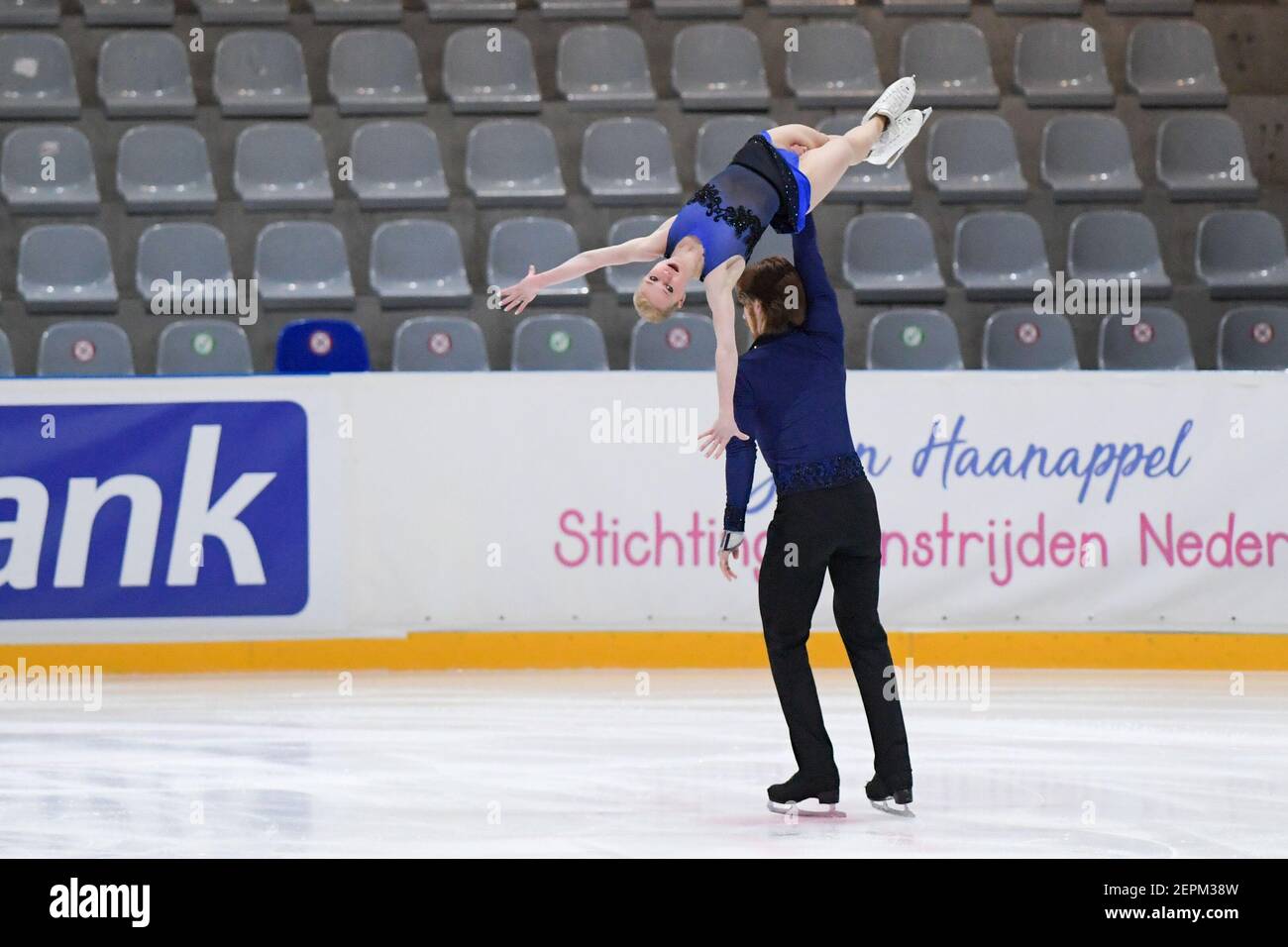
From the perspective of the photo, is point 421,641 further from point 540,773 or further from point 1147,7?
point 1147,7

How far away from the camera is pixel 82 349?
1130 centimetres

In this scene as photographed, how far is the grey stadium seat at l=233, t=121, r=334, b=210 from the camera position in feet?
40.1

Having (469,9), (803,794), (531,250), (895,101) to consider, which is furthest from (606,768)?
(469,9)

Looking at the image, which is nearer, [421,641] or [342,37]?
[421,641]

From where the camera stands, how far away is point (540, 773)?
Result: 21.5ft

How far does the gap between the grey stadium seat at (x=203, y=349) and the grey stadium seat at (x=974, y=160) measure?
479 centimetres

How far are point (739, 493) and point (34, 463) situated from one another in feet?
16.1

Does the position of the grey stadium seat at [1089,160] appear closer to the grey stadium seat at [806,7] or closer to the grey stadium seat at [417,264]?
the grey stadium seat at [806,7]

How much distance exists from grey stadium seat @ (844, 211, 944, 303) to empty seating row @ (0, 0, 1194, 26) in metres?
2.16

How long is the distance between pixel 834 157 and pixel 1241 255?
7.00 m

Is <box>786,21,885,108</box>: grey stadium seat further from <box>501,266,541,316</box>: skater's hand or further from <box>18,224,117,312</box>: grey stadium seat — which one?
<box>501,266,541,316</box>: skater's hand

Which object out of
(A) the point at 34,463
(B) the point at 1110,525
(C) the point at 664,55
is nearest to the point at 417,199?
(C) the point at 664,55

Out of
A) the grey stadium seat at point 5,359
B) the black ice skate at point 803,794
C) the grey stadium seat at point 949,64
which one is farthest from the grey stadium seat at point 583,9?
the black ice skate at point 803,794

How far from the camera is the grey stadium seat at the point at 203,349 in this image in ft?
36.9
